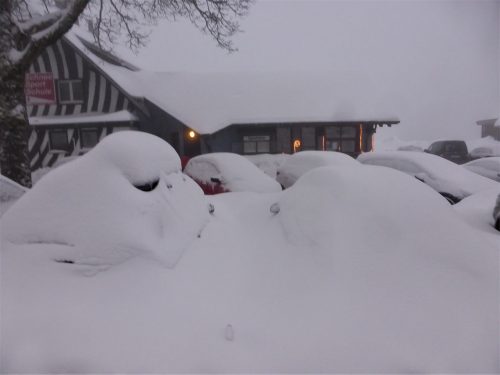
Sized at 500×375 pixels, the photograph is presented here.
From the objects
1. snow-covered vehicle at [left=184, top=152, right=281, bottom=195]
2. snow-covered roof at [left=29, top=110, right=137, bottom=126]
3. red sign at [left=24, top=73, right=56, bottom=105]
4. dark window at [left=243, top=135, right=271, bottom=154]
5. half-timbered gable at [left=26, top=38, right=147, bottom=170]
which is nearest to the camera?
snow-covered vehicle at [left=184, top=152, right=281, bottom=195]

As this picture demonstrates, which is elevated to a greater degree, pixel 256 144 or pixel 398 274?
pixel 256 144

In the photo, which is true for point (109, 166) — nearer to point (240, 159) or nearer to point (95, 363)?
point (95, 363)

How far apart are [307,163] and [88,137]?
43.3ft

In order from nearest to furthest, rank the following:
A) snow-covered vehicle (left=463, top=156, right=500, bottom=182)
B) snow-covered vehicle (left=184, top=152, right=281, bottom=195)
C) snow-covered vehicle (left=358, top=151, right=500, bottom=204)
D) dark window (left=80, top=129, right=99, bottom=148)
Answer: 1. snow-covered vehicle (left=358, top=151, right=500, bottom=204)
2. snow-covered vehicle (left=184, top=152, right=281, bottom=195)
3. snow-covered vehicle (left=463, top=156, right=500, bottom=182)
4. dark window (left=80, top=129, right=99, bottom=148)

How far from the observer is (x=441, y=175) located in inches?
279

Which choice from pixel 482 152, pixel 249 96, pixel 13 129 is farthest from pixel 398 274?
pixel 482 152

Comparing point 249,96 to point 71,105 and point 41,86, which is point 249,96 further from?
point 41,86

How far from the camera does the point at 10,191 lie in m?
4.64

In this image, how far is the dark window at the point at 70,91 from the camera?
1603 centimetres

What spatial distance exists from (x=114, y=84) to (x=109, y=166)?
47.8 ft

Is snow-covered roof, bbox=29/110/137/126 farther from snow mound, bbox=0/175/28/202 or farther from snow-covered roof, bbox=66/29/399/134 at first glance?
snow mound, bbox=0/175/28/202

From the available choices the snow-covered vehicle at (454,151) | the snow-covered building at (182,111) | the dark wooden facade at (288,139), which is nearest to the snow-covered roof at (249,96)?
the snow-covered building at (182,111)

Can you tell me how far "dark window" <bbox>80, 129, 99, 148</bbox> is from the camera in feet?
53.5

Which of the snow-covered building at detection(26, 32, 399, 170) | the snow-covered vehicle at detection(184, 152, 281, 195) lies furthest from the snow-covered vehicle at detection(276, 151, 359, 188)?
the snow-covered building at detection(26, 32, 399, 170)
